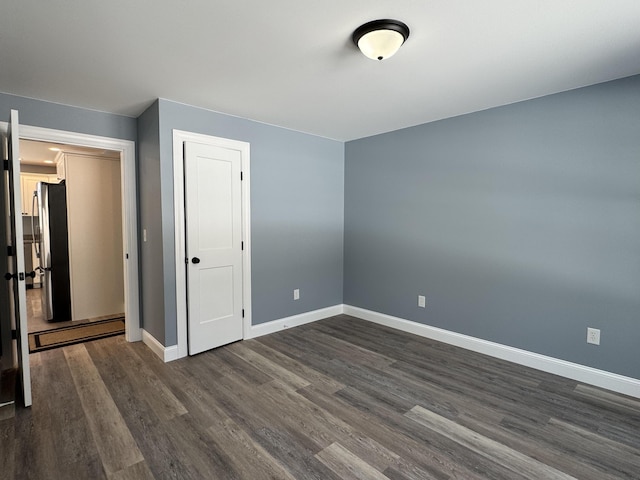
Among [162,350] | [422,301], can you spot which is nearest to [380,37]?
[422,301]

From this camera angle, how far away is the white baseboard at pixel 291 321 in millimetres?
3732

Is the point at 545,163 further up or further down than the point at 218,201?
further up

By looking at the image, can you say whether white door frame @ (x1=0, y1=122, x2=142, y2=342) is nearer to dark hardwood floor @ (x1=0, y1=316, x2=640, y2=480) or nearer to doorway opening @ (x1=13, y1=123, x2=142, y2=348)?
doorway opening @ (x1=13, y1=123, x2=142, y2=348)

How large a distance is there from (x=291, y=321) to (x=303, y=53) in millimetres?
2973

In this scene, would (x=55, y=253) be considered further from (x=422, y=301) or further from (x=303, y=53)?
(x=422, y=301)

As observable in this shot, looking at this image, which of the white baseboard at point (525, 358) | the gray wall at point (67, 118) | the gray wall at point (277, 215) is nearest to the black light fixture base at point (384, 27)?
the gray wall at point (277, 215)

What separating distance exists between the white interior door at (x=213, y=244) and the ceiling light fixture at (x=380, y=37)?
1.92 metres

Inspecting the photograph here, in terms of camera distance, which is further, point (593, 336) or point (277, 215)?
point (277, 215)

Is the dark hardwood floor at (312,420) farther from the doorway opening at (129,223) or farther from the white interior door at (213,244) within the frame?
the doorway opening at (129,223)

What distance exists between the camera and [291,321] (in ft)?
13.4

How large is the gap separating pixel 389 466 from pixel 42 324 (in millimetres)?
4629

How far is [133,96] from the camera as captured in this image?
2846 millimetres

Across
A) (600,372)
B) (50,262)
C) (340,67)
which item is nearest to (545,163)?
(600,372)

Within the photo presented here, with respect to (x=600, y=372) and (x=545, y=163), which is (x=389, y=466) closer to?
(x=600, y=372)
